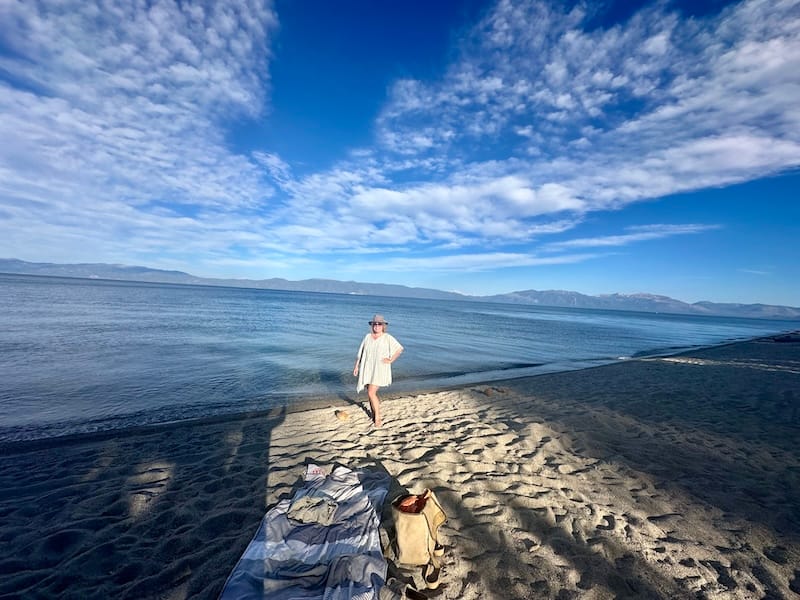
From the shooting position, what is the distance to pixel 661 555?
3869mm

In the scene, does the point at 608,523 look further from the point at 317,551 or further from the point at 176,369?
the point at 176,369

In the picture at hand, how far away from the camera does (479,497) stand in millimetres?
5031

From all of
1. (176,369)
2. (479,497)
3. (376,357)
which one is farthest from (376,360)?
(176,369)

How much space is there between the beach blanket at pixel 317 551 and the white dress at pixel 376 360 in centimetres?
288

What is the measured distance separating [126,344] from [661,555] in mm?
22681

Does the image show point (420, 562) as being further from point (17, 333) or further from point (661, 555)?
point (17, 333)

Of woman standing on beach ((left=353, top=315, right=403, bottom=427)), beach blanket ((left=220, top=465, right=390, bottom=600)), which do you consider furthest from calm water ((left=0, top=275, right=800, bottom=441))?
beach blanket ((left=220, top=465, right=390, bottom=600))

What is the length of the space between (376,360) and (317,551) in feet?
13.9

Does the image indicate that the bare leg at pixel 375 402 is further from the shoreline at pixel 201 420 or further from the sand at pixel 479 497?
the shoreline at pixel 201 420

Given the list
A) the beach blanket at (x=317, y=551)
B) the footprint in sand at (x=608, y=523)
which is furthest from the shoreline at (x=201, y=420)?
the footprint in sand at (x=608, y=523)

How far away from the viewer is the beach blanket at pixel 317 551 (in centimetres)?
303

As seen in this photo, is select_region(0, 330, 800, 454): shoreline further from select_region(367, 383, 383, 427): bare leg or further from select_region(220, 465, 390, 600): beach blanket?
select_region(220, 465, 390, 600): beach blanket

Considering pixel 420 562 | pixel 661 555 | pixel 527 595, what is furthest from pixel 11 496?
pixel 661 555

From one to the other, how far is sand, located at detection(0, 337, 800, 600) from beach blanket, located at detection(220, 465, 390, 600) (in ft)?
1.56
